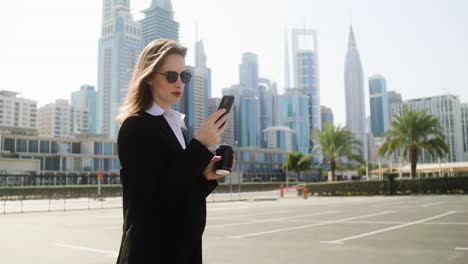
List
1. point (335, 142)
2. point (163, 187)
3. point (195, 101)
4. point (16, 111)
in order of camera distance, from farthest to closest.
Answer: point (195, 101) < point (16, 111) < point (335, 142) < point (163, 187)

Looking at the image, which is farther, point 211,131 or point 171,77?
point 171,77

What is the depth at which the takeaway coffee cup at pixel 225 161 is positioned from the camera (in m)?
1.77

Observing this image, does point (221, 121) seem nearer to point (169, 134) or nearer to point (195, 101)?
point (169, 134)

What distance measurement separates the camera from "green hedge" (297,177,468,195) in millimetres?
37250

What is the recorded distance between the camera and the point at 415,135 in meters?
39.2

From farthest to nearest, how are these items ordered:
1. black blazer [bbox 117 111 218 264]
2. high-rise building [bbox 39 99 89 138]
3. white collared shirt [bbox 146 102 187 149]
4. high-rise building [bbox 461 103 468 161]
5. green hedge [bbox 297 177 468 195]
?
high-rise building [bbox 39 99 89 138] < high-rise building [bbox 461 103 468 161] < green hedge [bbox 297 177 468 195] < white collared shirt [bbox 146 102 187 149] < black blazer [bbox 117 111 218 264]

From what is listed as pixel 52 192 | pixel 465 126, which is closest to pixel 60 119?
pixel 465 126

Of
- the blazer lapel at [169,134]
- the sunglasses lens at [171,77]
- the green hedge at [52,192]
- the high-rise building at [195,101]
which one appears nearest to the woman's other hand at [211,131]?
the blazer lapel at [169,134]

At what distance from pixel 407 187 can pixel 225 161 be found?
4002 centimetres

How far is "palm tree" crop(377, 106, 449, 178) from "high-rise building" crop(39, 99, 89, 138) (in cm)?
16980

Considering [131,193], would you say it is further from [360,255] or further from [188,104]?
[188,104]

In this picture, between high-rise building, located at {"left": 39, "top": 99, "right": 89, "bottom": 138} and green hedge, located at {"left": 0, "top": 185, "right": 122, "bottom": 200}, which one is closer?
green hedge, located at {"left": 0, "top": 185, "right": 122, "bottom": 200}

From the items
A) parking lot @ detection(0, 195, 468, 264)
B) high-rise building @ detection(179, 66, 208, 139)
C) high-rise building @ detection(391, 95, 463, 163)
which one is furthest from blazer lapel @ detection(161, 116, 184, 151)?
high-rise building @ detection(179, 66, 208, 139)

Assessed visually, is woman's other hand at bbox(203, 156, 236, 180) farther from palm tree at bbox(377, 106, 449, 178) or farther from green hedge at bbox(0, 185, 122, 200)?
green hedge at bbox(0, 185, 122, 200)
